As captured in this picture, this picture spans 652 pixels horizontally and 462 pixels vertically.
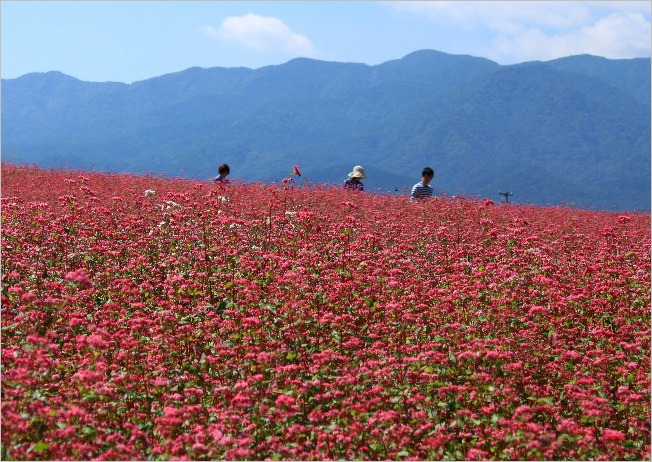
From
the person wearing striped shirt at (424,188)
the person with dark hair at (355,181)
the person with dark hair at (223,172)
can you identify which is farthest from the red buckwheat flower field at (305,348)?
the person with dark hair at (355,181)

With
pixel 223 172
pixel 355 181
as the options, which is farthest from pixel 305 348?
pixel 355 181

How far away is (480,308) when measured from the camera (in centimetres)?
785

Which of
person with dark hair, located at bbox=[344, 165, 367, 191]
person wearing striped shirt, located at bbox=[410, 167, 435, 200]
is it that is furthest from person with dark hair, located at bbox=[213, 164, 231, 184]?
person wearing striped shirt, located at bbox=[410, 167, 435, 200]

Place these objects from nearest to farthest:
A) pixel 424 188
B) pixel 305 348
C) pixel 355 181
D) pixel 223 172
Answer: pixel 305 348 → pixel 223 172 → pixel 424 188 → pixel 355 181

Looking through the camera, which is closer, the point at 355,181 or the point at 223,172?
the point at 223,172

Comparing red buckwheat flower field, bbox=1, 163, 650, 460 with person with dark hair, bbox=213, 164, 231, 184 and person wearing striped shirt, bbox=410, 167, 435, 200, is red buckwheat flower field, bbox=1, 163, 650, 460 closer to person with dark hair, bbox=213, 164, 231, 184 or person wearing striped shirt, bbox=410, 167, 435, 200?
person with dark hair, bbox=213, 164, 231, 184

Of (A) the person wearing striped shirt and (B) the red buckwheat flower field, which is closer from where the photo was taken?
(B) the red buckwheat flower field

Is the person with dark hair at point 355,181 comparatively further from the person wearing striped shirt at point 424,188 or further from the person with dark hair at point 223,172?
the person with dark hair at point 223,172

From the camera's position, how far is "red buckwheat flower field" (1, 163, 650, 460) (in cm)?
546

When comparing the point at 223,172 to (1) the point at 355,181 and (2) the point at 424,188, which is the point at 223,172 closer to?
(1) the point at 355,181

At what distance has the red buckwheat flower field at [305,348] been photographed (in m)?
5.46

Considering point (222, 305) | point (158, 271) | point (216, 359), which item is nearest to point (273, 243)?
point (158, 271)

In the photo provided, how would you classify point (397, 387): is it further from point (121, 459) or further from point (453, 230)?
point (453, 230)

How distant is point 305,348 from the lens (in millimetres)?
7047
